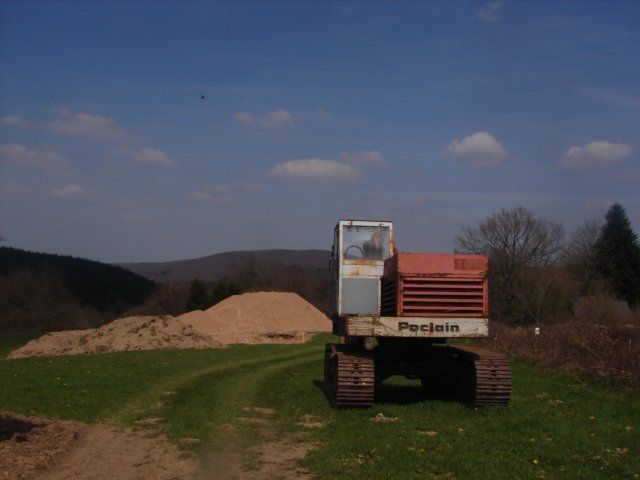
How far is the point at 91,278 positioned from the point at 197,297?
27.9 meters

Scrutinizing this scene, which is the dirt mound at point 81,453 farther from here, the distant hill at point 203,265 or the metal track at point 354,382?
the distant hill at point 203,265

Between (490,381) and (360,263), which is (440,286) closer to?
(490,381)

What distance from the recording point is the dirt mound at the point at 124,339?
83.8 feet

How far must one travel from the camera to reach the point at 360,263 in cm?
1352

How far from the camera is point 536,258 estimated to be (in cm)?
6200

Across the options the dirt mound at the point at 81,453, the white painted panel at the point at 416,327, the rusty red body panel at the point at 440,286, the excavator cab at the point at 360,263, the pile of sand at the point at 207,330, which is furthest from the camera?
the pile of sand at the point at 207,330

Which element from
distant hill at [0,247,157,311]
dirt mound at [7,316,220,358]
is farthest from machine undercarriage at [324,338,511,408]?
distant hill at [0,247,157,311]

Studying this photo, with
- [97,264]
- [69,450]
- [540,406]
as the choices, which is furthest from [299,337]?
[97,264]

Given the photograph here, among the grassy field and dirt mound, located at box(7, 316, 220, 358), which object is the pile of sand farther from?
the grassy field

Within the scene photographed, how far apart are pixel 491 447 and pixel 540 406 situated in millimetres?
3536

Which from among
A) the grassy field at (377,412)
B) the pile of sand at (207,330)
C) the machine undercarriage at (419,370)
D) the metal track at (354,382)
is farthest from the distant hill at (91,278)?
the metal track at (354,382)

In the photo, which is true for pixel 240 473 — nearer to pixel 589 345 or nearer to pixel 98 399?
pixel 98 399

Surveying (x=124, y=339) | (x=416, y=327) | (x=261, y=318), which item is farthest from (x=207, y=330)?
(x=416, y=327)

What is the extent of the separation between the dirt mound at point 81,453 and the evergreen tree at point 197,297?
49.7m
